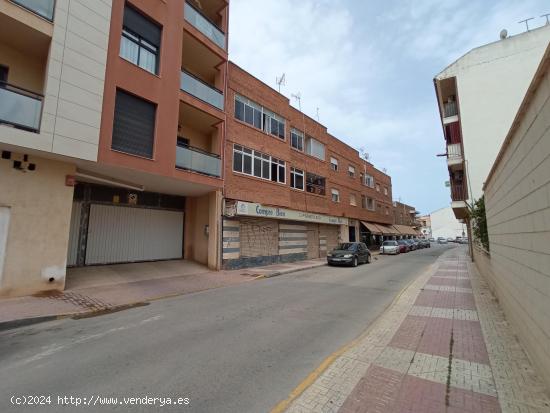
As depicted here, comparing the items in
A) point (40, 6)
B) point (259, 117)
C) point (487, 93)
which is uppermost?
point (487, 93)

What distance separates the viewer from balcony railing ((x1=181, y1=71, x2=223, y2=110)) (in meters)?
13.5

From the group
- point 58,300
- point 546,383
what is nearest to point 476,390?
point 546,383

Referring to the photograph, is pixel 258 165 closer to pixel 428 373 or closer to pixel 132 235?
pixel 132 235

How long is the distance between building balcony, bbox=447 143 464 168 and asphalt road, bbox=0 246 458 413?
1637cm

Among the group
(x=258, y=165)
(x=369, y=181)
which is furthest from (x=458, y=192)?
(x=369, y=181)

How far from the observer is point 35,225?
891 centimetres

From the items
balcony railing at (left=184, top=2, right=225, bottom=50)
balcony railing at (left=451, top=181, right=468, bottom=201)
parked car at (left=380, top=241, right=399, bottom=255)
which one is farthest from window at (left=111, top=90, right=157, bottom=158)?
parked car at (left=380, top=241, right=399, bottom=255)

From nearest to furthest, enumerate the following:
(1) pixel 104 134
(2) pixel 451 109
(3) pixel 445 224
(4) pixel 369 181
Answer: (1) pixel 104 134 → (2) pixel 451 109 → (4) pixel 369 181 → (3) pixel 445 224

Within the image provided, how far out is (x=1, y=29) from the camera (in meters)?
8.67

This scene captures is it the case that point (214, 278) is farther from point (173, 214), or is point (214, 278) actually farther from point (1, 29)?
point (1, 29)

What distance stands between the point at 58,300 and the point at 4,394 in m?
5.56

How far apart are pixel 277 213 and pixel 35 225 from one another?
12212 millimetres

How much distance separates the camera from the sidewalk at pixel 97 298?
7078 millimetres

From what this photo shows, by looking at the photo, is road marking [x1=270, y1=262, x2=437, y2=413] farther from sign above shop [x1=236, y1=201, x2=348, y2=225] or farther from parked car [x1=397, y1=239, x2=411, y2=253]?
parked car [x1=397, y1=239, x2=411, y2=253]
